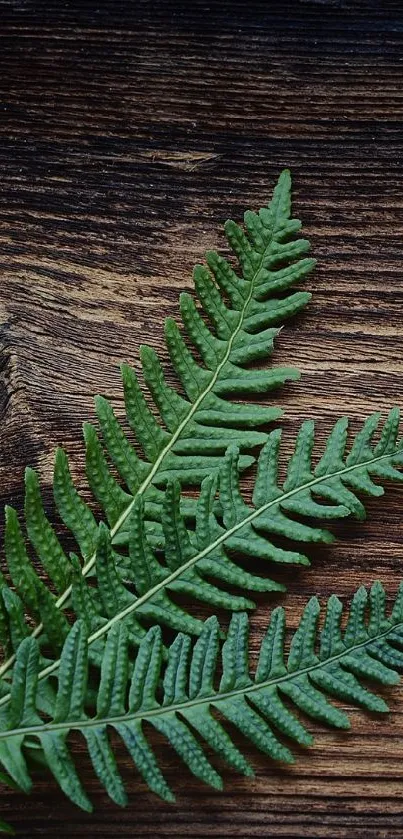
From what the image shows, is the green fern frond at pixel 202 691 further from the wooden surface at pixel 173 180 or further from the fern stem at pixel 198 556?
the wooden surface at pixel 173 180

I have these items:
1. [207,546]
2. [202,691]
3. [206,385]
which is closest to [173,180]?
[206,385]

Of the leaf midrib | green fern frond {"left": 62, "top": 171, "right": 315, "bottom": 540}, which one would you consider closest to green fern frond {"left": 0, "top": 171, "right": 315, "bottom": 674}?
green fern frond {"left": 62, "top": 171, "right": 315, "bottom": 540}

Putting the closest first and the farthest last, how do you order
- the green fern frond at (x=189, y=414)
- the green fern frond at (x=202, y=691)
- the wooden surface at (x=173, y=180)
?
the green fern frond at (x=202, y=691) → the green fern frond at (x=189, y=414) → the wooden surface at (x=173, y=180)

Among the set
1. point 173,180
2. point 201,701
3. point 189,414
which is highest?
point 173,180

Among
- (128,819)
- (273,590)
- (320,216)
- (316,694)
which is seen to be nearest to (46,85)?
(320,216)

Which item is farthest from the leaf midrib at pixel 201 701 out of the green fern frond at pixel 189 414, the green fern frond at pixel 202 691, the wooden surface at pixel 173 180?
the wooden surface at pixel 173 180

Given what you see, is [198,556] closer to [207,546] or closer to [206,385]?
[207,546]

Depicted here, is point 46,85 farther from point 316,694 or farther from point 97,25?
point 316,694
